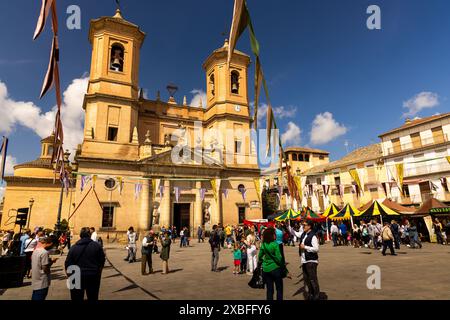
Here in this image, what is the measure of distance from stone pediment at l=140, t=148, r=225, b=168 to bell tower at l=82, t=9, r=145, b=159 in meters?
2.21

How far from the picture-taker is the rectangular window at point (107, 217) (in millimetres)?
26031

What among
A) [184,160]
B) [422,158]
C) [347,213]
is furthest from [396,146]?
[184,160]

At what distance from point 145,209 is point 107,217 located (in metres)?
3.46

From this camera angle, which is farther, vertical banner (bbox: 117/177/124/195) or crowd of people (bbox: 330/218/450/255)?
vertical banner (bbox: 117/177/124/195)

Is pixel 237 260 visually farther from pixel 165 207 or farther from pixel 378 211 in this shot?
pixel 165 207

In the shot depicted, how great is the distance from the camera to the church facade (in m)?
26.7

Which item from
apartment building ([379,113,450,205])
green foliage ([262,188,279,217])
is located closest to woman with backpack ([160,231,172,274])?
apartment building ([379,113,450,205])

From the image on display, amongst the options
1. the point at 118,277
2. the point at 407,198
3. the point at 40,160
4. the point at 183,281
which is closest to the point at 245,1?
the point at 183,281

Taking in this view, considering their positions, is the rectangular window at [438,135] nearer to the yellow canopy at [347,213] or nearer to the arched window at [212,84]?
the yellow canopy at [347,213]

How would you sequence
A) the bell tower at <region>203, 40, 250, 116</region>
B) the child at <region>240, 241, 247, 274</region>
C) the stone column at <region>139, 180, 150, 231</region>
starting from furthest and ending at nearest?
the bell tower at <region>203, 40, 250, 116</region>, the stone column at <region>139, 180, 150, 231</region>, the child at <region>240, 241, 247, 274</region>

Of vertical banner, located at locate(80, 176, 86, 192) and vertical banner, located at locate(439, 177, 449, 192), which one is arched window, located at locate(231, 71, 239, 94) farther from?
vertical banner, located at locate(439, 177, 449, 192)

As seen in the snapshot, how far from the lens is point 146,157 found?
1120 inches

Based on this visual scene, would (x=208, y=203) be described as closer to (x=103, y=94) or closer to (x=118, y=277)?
(x=103, y=94)

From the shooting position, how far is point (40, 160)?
42.9m
